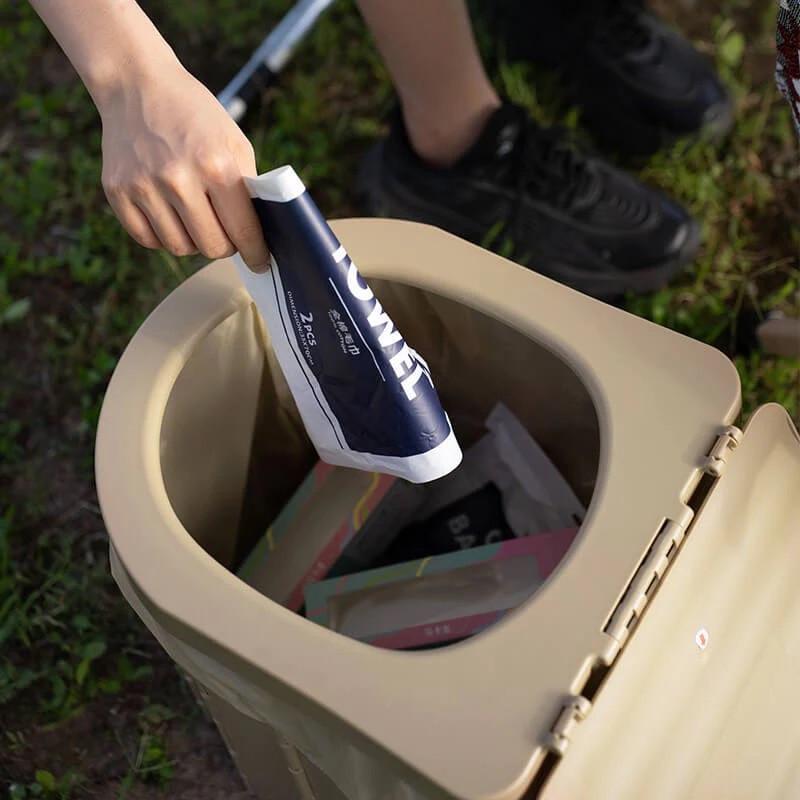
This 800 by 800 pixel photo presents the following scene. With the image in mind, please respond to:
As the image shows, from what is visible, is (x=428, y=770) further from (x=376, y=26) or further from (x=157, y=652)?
(x=376, y=26)

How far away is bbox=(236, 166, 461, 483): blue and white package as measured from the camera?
59 cm

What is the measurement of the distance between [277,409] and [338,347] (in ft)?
0.72

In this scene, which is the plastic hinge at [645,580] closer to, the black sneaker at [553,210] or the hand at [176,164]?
the hand at [176,164]

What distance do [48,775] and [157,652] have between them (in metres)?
0.14

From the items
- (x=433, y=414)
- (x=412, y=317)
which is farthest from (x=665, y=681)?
(x=412, y=317)

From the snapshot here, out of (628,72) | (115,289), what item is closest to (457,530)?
(115,289)

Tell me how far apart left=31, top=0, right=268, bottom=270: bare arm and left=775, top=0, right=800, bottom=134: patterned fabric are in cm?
36

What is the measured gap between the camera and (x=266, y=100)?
52.7 inches

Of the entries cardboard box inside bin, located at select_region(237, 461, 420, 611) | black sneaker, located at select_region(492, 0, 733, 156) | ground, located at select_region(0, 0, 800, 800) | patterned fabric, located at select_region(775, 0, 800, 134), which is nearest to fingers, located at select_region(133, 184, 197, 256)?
cardboard box inside bin, located at select_region(237, 461, 420, 611)

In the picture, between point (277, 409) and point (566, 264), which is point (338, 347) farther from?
point (566, 264)

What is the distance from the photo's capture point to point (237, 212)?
1.91ft

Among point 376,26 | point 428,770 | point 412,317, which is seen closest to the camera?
point 428,770

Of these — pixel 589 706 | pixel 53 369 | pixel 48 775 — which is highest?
pixel 589 706

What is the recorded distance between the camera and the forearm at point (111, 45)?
Result: 0.59 meters
